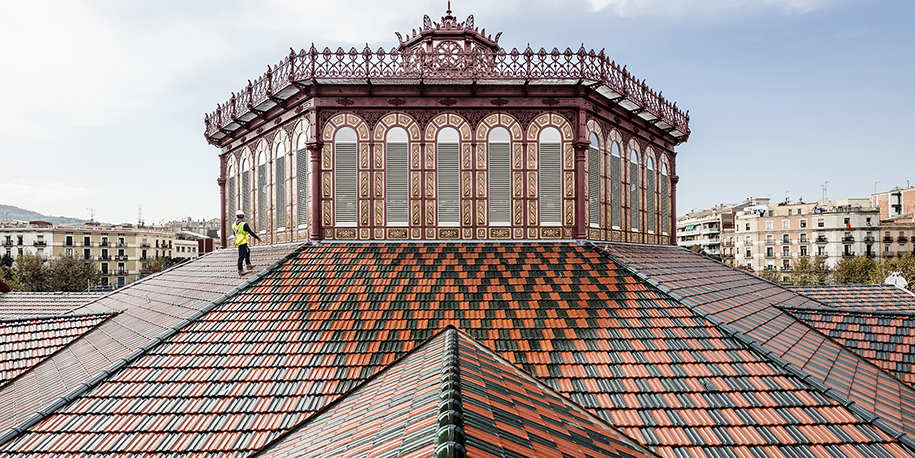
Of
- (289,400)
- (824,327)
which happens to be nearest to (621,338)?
(289,400)

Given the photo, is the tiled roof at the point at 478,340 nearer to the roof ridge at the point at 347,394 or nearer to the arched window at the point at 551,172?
the roof ridge at the point at 347,394

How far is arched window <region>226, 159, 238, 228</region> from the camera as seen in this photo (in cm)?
1877

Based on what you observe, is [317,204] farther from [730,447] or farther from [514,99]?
[730,447]

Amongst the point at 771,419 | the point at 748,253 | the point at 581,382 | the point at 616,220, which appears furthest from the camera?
the point at 748,253

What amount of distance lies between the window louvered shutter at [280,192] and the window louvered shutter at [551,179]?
26.9 feet

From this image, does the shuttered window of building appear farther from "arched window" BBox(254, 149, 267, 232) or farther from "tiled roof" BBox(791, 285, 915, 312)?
"arched window" BBox(254, 149, 267, 232)

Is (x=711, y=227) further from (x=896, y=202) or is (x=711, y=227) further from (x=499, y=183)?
(x=499, y=183)

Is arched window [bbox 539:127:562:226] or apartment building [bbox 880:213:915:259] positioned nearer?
arched window [bbox 539:127:562:226]

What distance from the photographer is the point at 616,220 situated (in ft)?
51.9

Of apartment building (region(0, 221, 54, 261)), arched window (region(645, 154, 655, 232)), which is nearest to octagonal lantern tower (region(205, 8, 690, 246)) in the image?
arched window (region(645, 154, 655, 232))

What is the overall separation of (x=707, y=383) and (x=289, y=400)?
6809 mm

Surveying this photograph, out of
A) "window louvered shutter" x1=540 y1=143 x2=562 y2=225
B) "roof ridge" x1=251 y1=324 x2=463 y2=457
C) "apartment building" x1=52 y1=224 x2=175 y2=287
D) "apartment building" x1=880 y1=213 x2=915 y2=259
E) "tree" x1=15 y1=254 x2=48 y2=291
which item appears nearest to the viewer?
"roof ridge" x1=251 y1=324 x2=463 y2=457

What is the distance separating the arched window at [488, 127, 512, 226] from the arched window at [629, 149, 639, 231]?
521 centimetres

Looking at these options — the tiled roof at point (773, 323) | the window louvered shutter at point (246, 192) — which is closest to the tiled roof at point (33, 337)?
the window louvered shutter at point (246, 192)
